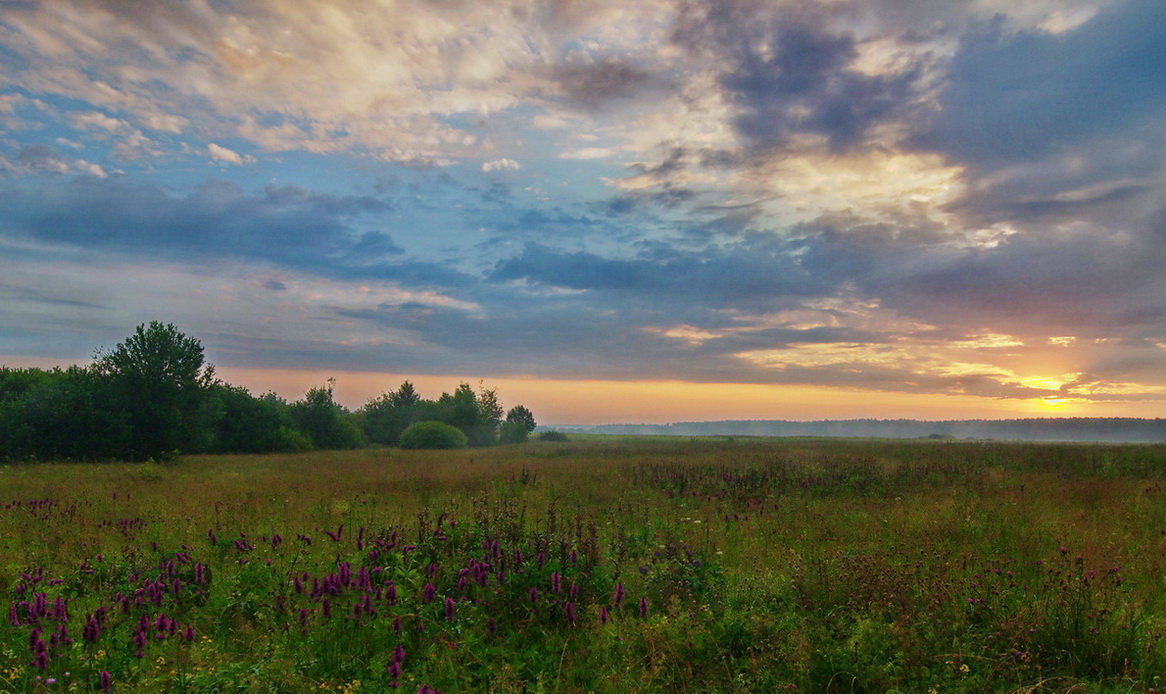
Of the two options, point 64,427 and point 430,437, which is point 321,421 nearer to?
point 430,437

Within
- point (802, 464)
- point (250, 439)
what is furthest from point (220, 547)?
point (250, 439)

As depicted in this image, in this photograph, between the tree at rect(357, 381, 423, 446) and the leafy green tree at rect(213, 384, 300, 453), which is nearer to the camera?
the leafy green tree at rect(213, 384, 300, 453)

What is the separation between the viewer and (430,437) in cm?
5903

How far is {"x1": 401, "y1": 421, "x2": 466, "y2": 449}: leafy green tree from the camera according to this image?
5853cm

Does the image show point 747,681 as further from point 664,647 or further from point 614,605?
point 614,605

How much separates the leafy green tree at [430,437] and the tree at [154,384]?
85.7 ft

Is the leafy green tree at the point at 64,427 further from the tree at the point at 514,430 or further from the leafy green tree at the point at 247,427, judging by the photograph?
the tree at the point at 514,430

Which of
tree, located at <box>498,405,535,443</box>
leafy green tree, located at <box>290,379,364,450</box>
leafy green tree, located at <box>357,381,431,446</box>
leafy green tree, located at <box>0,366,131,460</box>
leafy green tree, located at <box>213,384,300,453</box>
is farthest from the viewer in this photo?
tree, located at <box>498,405,535,443</box>

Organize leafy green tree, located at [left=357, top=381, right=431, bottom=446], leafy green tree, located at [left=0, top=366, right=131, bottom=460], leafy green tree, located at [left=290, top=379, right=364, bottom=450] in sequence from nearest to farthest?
leafy green tree, located at [left=0, top=366, right=131, bottom=460] → leafy green tree, located at [left=290, top=379, right=364, bottom=450] → leafy green tree, located at [left=357, top=381, right=431, bottom=446]

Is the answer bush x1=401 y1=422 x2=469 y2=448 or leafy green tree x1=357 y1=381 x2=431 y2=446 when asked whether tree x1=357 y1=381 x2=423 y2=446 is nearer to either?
leafy green tree x1=357 y1=381 x2=431 y2=446

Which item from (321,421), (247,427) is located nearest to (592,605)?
(247,427)

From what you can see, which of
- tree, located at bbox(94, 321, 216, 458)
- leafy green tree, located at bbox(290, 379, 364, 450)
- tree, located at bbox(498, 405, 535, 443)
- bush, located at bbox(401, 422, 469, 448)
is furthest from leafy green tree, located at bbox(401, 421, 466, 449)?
tree, located at bbox(94, 321, 216, 458)

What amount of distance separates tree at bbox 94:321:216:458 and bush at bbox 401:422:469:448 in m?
26.2

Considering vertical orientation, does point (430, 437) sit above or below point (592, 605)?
below
